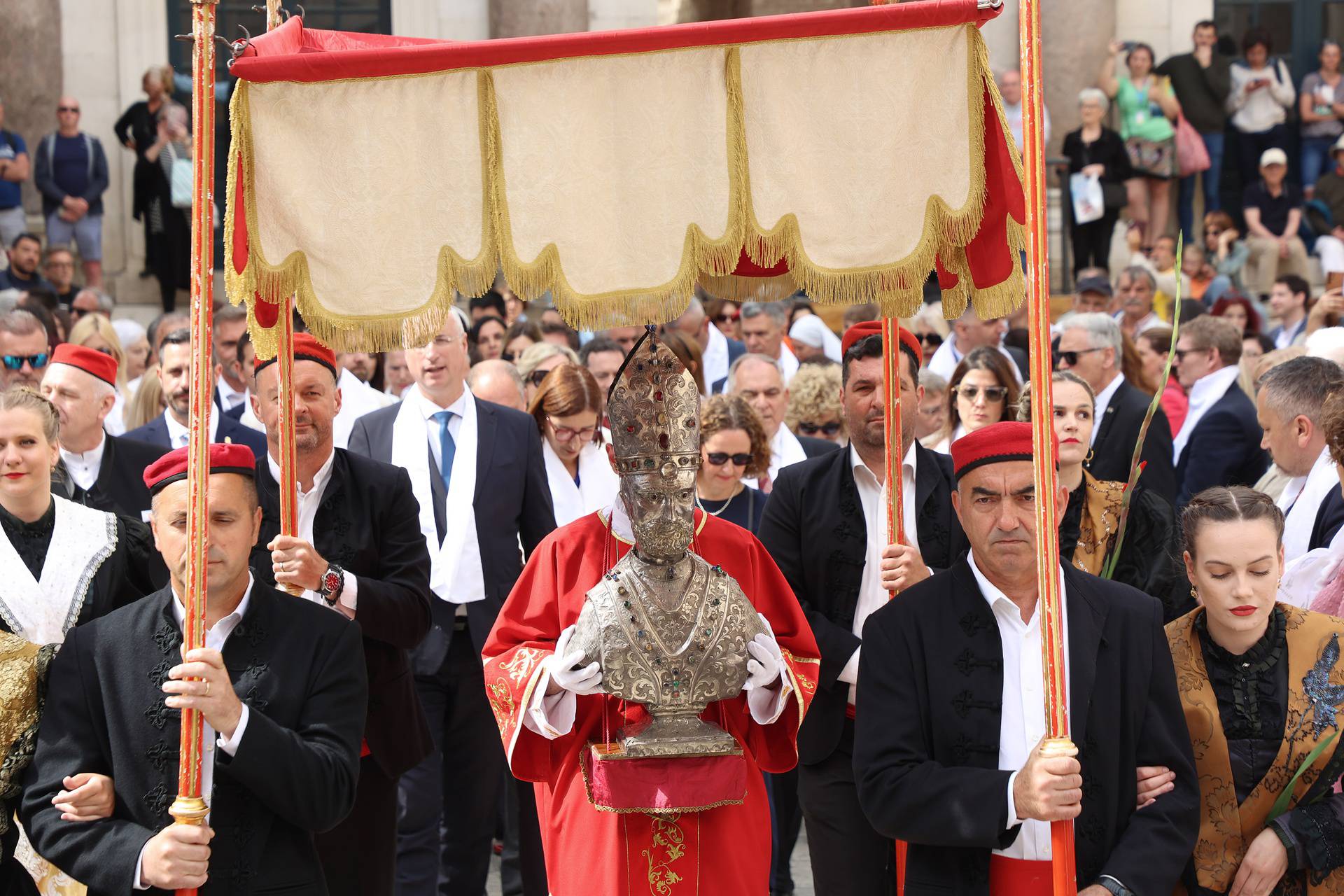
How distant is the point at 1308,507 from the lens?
5648 mm

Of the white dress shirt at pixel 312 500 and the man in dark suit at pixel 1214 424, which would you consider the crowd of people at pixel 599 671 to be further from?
the man in dark suit at pixel 1214 424

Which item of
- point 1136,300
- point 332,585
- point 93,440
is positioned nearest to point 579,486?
point 93,440

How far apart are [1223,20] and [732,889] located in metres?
15.3

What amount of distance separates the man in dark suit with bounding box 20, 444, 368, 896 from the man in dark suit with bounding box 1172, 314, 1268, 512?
13.8 feet

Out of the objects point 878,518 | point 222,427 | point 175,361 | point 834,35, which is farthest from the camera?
point 175,361

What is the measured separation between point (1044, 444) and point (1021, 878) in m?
1.09

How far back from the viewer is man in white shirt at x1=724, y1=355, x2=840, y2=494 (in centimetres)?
777

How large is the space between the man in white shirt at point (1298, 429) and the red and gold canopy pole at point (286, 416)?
323 centimetres

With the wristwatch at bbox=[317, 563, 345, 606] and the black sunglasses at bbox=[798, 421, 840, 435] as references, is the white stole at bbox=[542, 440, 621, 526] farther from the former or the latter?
the wristwatch at bbox=[317, 563, 345, 606]

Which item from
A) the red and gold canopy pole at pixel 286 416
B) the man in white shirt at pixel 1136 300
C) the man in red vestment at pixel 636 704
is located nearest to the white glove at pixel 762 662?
the man in red vestment at pixel 636 704

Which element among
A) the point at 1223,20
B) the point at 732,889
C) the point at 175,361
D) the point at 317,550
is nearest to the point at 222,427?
the point at 175,361

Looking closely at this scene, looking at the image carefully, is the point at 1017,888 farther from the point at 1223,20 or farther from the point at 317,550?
the point at 1223,20

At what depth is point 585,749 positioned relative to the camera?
458cm

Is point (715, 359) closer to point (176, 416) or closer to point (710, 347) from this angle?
point (710, 347)
